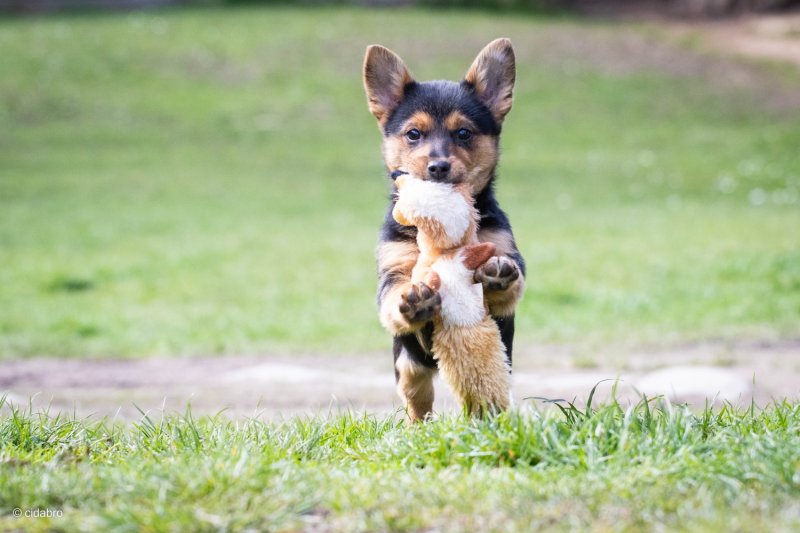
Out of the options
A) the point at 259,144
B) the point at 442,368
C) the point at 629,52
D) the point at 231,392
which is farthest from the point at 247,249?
the point at 629,52

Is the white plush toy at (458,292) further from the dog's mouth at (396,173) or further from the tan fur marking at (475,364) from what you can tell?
the dog's mouth at (396,173)

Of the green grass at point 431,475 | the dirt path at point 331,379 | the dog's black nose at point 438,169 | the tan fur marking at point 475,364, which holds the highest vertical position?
the dog's black nose at point 438,169

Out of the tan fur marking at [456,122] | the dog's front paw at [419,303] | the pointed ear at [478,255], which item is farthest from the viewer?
the tan fur marking at [456,122]

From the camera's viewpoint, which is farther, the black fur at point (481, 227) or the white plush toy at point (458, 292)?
the black fur at point (481, 227)

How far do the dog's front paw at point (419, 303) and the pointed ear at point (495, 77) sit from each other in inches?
50.6

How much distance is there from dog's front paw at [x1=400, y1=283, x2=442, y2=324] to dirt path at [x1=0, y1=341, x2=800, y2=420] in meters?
2.61

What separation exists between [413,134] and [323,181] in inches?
641

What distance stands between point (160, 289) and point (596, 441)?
972 cm

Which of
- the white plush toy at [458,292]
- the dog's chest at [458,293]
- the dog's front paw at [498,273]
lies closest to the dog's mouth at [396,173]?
Result: the white plush toy at [458,292]

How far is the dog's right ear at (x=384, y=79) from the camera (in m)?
5.02

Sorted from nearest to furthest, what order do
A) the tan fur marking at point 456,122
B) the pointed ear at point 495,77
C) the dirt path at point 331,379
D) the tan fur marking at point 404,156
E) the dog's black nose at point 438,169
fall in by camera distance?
the dog's black nose at point 438,169, the tan fur marking at point 404,156, the tan fur marking at point 456,122, the pointed ear at point 495,77, the dirt path at point 331,379

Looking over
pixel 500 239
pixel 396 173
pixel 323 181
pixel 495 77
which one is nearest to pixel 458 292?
pixel 500 239

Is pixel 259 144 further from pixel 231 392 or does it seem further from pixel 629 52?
pixel 231 392

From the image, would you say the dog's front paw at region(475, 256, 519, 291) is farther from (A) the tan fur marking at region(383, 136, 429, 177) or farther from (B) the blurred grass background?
(B) the blurred grass background
